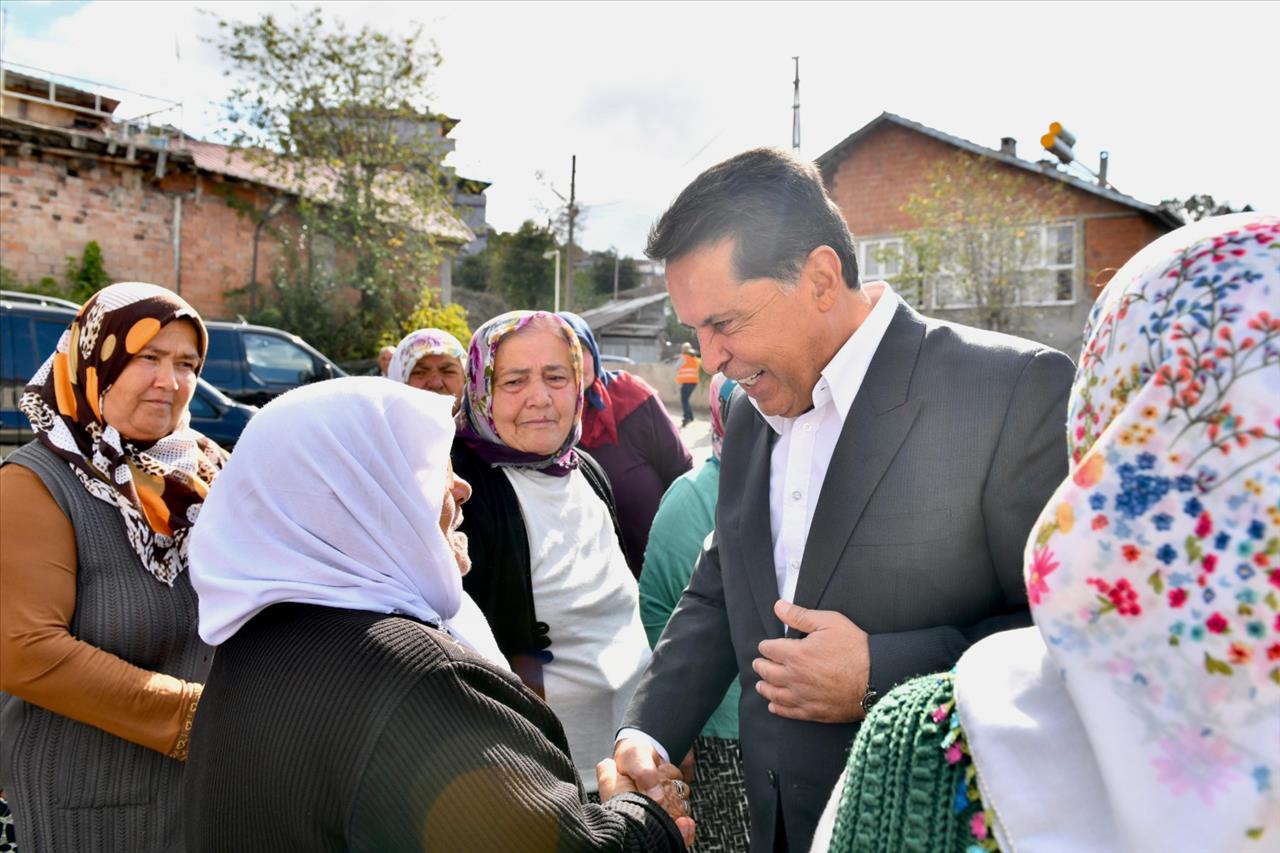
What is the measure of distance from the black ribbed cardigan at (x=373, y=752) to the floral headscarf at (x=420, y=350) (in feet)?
13.1

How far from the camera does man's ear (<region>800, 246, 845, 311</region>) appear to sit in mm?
2070

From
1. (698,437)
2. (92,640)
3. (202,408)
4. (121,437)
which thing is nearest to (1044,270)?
(698,437)

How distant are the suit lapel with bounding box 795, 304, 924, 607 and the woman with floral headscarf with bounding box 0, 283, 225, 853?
1.60 meters

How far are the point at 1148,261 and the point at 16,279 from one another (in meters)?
20.4

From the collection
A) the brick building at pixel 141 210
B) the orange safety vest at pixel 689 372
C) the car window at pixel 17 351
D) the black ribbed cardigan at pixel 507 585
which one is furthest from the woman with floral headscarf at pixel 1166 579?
the brick building at pixel 141 210

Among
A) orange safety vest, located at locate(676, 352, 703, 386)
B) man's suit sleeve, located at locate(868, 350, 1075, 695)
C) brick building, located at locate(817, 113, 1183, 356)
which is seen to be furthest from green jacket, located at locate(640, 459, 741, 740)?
brick building, located at locate(817, 113, 1183, 356)

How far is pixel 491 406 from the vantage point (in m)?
3.05

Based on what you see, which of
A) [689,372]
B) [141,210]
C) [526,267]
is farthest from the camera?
[526,267]

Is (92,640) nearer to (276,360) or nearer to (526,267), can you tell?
(276,360)

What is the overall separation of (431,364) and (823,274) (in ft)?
12.7

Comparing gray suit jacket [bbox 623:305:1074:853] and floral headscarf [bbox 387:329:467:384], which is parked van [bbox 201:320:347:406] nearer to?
floral headscarf [bbox 387:329:467:384]

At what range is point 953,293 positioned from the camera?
21.3 m

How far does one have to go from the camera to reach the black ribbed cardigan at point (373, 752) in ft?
4.79

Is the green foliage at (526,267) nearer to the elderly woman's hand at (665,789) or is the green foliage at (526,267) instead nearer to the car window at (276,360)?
the car window at (276,360)
